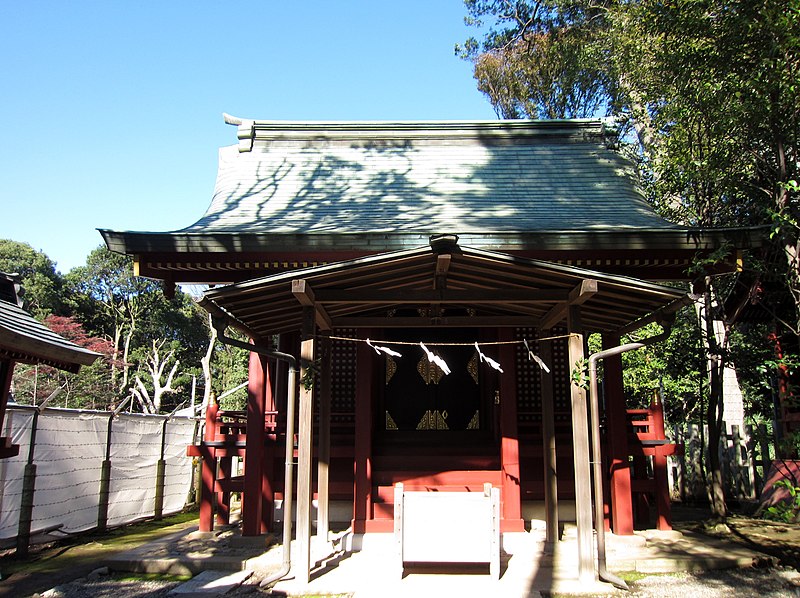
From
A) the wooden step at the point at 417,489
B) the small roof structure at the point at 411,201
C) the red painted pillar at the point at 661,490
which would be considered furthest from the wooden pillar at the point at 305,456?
the red painted pillar at the point at 661,490

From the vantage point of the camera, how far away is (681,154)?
29.6 ft

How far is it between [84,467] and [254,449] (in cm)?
367

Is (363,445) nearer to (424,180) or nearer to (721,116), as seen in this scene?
(424,180)

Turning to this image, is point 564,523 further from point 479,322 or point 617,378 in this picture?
point 479,322

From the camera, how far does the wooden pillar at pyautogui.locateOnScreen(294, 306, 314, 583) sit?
5.83 metres

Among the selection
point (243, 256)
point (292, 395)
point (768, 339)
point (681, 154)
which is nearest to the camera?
point (292, 395)

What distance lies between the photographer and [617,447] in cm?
777

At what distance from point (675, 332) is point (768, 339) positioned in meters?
1.95

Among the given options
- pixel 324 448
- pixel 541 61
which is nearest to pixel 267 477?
pixel 324 448

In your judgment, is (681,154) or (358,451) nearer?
(358,451)

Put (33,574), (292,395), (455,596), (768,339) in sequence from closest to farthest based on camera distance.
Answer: (455,596) < (292,395) < (33,574) < (768,339)

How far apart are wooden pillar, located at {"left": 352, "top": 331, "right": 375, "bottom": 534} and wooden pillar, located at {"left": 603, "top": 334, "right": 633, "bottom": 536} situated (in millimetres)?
3129

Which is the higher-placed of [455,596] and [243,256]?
[243,256]

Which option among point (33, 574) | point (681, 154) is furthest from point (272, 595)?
point (681, 154)
